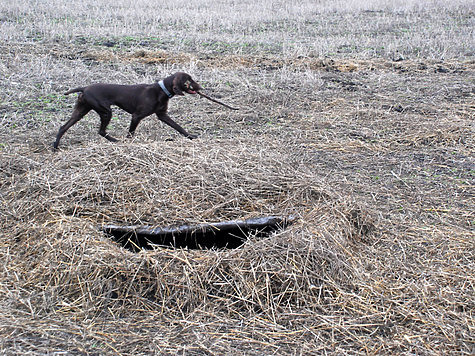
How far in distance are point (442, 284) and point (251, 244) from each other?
1.26 m

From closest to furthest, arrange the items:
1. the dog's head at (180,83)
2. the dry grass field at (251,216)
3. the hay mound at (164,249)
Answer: the dry grass field at (251,216) → the hay mound at (164,249) → the dog's head at (180,83)

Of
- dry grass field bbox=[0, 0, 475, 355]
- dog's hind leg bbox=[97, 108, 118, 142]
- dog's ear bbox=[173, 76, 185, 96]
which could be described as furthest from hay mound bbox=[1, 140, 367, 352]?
dog's hind leg bbox=[97, 108, 118, 142]

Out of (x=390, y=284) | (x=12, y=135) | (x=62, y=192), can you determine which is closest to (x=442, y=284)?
(x=390, y=284)

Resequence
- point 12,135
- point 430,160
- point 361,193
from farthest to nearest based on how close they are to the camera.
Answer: point 12,135 → point 430,160 → point 361,193

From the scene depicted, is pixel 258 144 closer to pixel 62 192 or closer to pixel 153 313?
pixel 62 192

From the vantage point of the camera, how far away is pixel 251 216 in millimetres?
3725

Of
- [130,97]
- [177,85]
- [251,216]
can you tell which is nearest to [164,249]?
[251,216]

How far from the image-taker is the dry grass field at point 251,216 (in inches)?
111

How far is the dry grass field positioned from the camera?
2818 millimetres


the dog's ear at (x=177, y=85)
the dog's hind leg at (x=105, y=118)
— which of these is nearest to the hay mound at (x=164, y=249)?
the dog's ear at (x=177, y=85)

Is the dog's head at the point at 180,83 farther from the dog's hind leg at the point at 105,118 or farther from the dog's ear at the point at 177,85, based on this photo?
the dog's hind leg at the point at 105,118

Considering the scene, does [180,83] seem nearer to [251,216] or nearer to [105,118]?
[105,118]

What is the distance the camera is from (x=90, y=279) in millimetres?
3111

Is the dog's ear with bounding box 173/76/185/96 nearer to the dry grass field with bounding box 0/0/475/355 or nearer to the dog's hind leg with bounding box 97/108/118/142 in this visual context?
the dry grass field with bounding box 0/0/475/355
